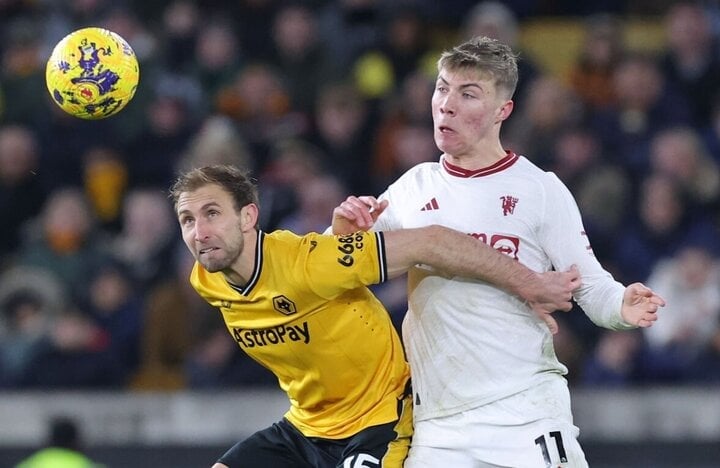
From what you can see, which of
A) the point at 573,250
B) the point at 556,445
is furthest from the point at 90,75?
the point at 556,445

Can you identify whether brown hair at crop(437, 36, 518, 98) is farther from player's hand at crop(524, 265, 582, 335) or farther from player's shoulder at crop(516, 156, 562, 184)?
player's hand at crop(524, 265, 582, 335)

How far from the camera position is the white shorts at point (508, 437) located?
611 cm

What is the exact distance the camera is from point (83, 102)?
6750 millimetres

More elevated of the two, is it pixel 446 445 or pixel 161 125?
pixel 161 125

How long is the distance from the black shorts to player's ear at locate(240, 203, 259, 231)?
90 centimetres

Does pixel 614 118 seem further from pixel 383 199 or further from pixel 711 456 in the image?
pixel 383 199

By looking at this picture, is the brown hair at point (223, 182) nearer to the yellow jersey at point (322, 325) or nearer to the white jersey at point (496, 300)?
the yellow jersey at point (322, 325)

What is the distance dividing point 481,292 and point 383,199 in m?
0.64

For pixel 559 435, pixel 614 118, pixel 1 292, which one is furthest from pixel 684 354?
pixel 1 292

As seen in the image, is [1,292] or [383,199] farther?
[1,292]

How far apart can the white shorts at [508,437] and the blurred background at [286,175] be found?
10.5 feet

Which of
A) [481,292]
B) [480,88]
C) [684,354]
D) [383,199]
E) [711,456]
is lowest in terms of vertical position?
[711,456]

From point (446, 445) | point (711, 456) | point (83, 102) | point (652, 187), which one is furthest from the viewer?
point (652, 187)

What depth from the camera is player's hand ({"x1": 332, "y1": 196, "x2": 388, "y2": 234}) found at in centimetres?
629
